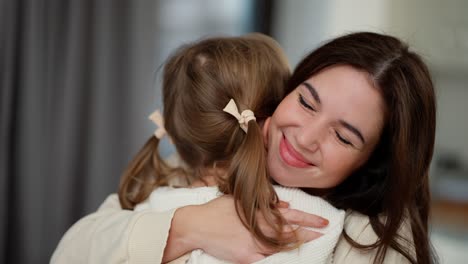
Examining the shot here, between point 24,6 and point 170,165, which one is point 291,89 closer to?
point 170,165

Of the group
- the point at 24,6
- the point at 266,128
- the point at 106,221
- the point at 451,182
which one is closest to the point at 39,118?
the point at 24,6

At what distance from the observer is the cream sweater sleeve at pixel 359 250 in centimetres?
105

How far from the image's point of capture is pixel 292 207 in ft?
3.53

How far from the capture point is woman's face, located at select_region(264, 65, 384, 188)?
1.02 metres

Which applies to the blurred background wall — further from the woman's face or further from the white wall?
the woman's face

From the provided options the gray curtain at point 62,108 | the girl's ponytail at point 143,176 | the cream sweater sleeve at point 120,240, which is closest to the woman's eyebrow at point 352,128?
the cream sweater sleeve at point 120,240

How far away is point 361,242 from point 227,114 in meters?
0.45

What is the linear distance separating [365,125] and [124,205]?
0.73 metres

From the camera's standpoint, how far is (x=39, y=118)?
5.30 feet

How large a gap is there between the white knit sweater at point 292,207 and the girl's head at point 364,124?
0.15ft

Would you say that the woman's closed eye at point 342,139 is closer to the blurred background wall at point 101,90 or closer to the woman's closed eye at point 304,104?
the woman's closed eye at point 304,104

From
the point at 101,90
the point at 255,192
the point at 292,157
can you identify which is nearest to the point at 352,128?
the point at 292,157

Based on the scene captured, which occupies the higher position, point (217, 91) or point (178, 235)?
point (217, 91)

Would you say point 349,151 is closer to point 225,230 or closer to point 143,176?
point 225,230
